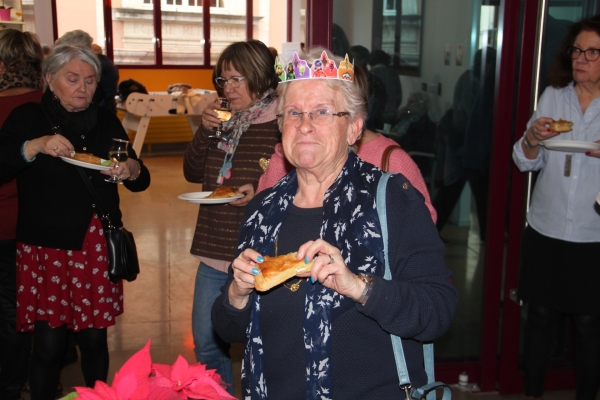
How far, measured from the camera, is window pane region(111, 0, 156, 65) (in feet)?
41.9

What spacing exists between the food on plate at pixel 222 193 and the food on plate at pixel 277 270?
48.8 inches

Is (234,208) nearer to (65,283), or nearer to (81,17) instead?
(65,283)

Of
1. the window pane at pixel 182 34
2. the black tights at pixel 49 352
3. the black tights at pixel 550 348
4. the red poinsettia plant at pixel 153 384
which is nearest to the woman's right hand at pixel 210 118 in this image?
the black tights at pixel 49 352

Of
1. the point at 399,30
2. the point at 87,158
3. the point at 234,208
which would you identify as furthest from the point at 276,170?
the point at 399,30

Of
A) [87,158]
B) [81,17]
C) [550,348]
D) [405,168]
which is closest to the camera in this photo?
[405,168]

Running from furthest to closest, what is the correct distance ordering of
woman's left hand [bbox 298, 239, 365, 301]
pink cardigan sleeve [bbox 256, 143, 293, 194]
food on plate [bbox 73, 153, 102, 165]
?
food on plate [bbox 73, 153, 102, 165]
pink cardigan sleeve [bbox 256, 143, 293, 194]
woman's left hand [bbox 298, 239, 365, 301]

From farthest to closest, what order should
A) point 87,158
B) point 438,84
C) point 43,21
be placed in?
point 43,21 → point 438,84 → point 87,158

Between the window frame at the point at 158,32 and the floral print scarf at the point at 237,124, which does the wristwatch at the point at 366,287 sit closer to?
the floral print scarf at the point at 237,124

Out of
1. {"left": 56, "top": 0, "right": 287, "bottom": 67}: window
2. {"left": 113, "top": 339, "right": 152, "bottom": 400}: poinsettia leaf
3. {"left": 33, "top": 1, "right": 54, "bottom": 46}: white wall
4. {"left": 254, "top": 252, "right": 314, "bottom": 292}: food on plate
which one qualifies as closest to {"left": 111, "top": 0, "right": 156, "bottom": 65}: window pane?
{"left": 56, "top": 0, "right": 287, "bottom": 67}: window

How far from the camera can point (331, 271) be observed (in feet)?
4.90

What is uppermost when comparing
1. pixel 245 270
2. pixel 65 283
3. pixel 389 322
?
pixel 245 270

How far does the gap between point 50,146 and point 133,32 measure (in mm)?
10892

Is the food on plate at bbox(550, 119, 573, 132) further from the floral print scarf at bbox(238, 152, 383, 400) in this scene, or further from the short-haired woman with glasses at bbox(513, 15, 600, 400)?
the floral print scarf at bbox(238, 152, 383, 400)

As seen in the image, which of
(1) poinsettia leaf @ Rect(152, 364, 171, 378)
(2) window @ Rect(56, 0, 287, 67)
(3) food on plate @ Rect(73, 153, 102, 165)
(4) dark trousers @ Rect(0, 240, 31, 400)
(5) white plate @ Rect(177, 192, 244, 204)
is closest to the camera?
(1) poinsettia leaf @ Rect(152, 364, 171, 378)
